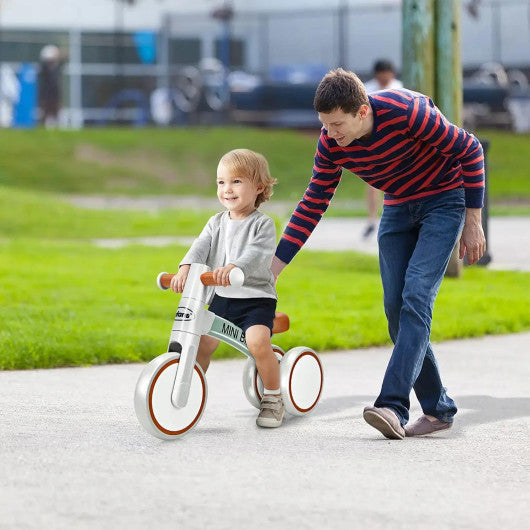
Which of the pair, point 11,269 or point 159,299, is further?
point 11,269

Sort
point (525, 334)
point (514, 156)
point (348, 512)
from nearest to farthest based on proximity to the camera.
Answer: point (348, 512)
point (525, 334)
point (514, 156)

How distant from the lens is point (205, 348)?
5.54 m

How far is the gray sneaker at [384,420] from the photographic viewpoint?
5.14m

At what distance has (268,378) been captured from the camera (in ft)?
18.4

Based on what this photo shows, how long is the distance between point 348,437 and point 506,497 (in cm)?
113

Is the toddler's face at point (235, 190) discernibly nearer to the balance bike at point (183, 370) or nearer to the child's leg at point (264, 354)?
the balance bike at point (183, 370)

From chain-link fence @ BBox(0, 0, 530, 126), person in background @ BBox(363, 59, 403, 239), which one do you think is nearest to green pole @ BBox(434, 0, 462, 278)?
person in background @ BBox(363, 59, 403, 239)

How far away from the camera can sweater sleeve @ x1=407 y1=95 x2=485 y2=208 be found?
5145 millimetres

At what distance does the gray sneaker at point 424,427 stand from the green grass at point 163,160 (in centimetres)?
1749

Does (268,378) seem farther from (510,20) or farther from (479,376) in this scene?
(510,20)

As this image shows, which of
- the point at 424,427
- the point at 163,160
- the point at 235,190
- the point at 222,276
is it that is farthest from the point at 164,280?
the point at 163,160

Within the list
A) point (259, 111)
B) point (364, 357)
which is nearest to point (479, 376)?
point (364, 357)

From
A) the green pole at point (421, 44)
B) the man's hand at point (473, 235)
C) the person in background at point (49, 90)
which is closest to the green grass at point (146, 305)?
the green pole at point (421, 44)

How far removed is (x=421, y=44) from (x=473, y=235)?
5676 millimetres
